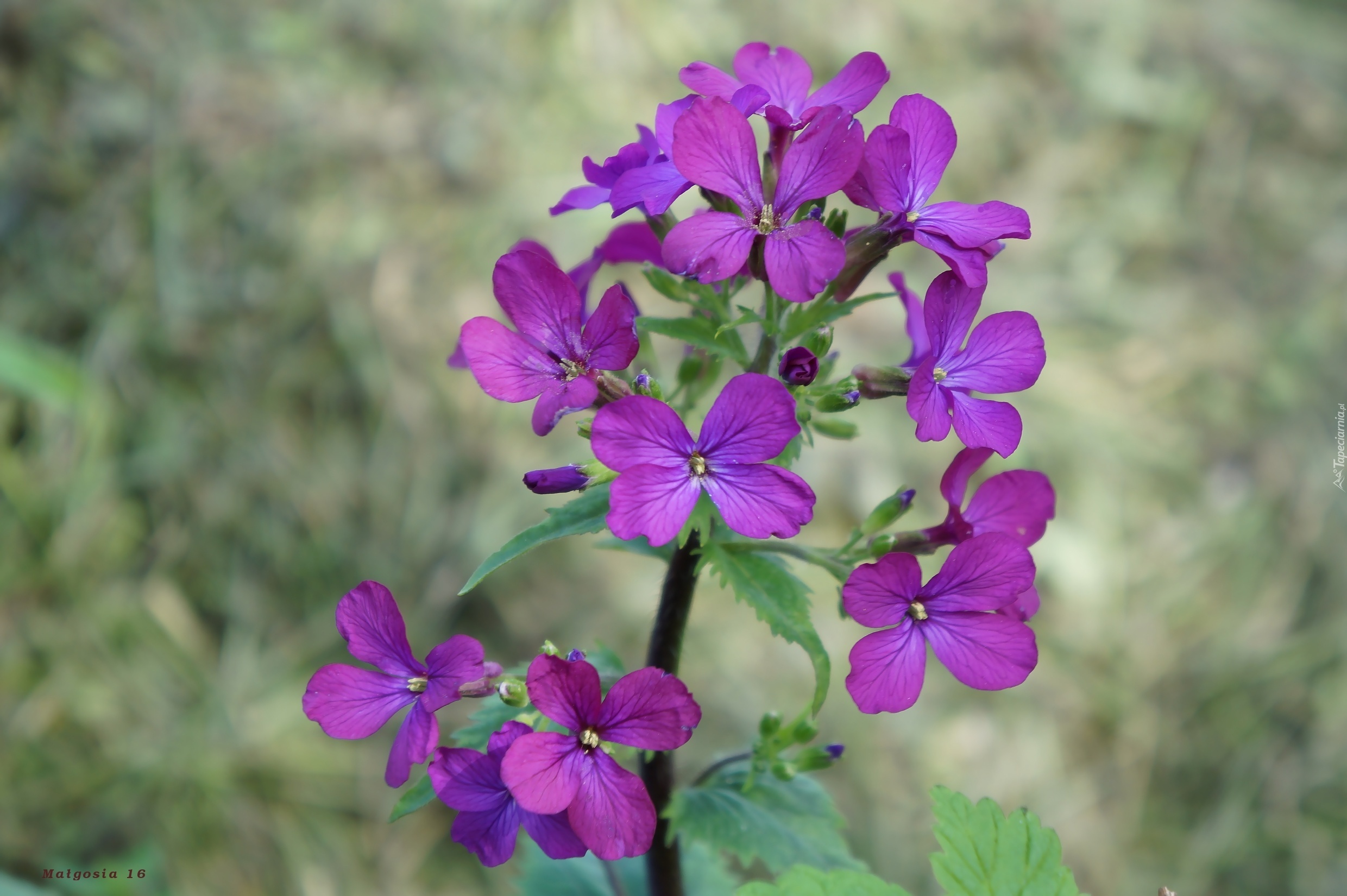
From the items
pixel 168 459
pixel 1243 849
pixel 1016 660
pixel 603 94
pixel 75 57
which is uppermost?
pixel 603 94

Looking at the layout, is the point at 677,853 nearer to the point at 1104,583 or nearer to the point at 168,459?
the point at 1104,583

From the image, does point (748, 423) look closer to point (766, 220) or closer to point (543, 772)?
point (766, 220)

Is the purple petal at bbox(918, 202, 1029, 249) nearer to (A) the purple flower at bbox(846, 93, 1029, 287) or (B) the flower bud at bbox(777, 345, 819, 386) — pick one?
(A) the purple flower at bbox(846, 93, 1029, 287)

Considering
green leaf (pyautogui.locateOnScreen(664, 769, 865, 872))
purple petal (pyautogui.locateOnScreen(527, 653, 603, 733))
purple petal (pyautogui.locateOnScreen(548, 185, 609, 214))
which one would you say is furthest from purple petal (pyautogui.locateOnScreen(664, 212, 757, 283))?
green leaf (pyautogui.locateOnScreen(664, 769, 865, 872))

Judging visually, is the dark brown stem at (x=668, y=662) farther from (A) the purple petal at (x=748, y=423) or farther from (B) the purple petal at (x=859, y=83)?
(B) the purple petal at (x=859, y=83)

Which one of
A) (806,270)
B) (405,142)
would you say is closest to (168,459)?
(405,142)

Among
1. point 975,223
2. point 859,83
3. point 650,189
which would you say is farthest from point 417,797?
point 859,83

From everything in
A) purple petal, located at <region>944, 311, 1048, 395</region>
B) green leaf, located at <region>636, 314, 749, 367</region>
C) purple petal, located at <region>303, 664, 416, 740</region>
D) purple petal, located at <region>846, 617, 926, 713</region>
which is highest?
A: purple petal, located at <region>944, 311, 1048, 395</region>
